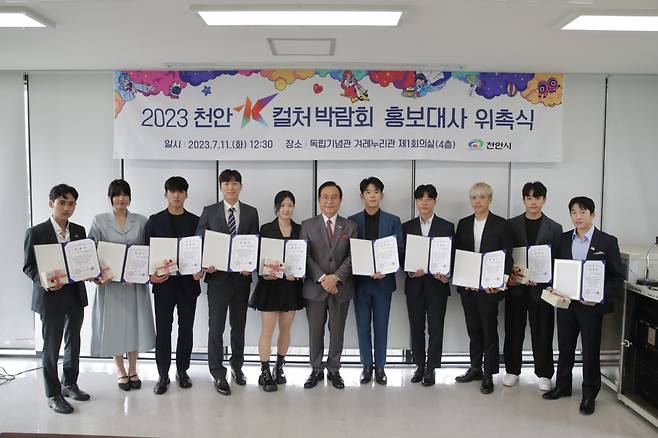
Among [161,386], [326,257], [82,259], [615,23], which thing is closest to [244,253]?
[326,257]

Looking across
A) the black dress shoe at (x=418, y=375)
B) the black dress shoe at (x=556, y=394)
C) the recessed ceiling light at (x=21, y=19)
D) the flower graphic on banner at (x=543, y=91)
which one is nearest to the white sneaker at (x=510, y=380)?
the black dress shoe at (x=556, y=394)

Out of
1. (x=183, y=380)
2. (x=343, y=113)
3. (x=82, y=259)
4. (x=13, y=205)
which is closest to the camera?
(x=82, y=259)

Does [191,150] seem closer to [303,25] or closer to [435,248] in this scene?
[303,25]

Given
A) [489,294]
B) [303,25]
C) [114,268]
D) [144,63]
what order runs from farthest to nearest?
[144,63]
[489,294]
[114,268]
[303,25]

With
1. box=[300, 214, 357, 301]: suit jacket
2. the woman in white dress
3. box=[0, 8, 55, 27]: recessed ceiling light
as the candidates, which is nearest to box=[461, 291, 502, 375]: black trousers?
box=[300, 214, 357, 301]: suit jacket

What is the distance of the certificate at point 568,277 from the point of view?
134 inches

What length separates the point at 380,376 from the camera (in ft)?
13.3

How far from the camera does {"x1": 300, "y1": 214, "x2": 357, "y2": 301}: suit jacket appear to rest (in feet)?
12.6

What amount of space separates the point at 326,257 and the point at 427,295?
94 cm

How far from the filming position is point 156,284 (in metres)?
3.74

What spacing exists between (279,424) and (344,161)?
7.74 ft

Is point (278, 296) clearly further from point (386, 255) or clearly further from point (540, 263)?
point (540, 263)

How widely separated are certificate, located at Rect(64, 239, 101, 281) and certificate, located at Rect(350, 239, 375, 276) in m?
1.96

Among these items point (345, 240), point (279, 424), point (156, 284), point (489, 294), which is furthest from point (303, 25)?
point (279, 424)
